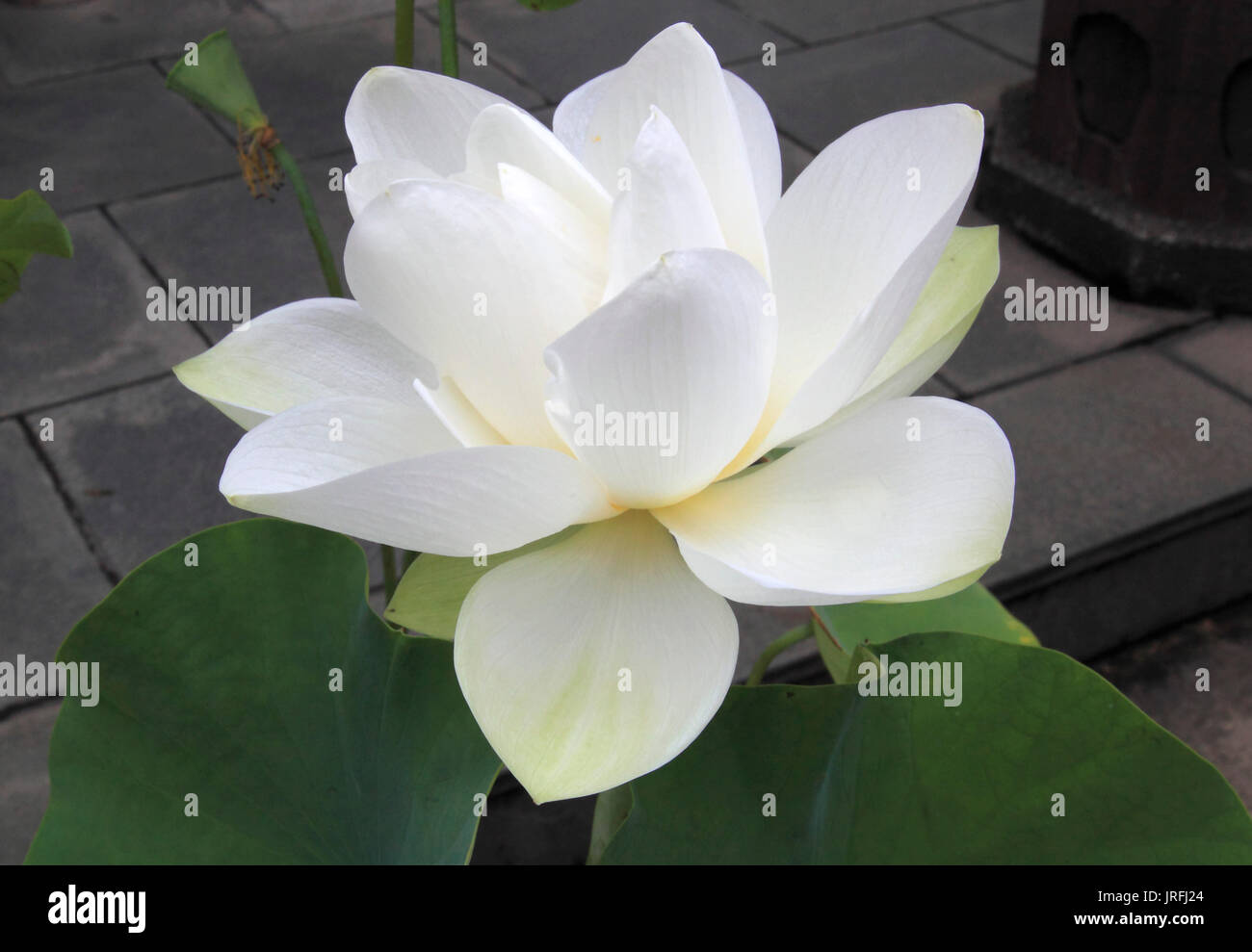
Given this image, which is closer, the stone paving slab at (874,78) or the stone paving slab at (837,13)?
the stone paving slab at (874,78)

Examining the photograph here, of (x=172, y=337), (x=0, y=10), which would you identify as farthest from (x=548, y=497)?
(x=0, y=10)

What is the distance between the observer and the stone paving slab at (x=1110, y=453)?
49.4 inches

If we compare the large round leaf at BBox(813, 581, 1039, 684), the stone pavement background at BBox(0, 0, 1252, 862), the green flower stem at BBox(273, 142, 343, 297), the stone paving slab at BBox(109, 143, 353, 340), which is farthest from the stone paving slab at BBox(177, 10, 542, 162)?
the large round leaf at BBox(813, 581, 1039, 684)

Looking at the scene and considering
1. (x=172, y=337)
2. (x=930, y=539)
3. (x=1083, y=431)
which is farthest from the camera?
(x=172, y=337)

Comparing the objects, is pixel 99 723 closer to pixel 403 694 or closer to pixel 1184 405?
pixel 403 694

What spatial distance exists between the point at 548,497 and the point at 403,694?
0.13 meters

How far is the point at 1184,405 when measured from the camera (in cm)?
142

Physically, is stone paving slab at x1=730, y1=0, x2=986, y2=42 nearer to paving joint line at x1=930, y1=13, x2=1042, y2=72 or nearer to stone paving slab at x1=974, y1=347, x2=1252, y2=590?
paving joint line at x1=930, y1=13, x2=1042, y2=72

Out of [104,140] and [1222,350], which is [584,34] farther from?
[1222,350]

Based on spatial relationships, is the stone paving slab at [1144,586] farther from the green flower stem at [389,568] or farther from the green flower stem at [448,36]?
the green flower stem at [448,36]

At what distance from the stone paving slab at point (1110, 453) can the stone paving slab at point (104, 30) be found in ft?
5.38

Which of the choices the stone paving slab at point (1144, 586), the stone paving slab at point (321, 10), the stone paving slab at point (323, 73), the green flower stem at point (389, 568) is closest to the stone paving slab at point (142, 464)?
the stone paving slab at point (323, 73)

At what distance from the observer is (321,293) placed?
1.63 meters

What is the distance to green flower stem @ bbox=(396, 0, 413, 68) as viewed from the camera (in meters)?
0.45
